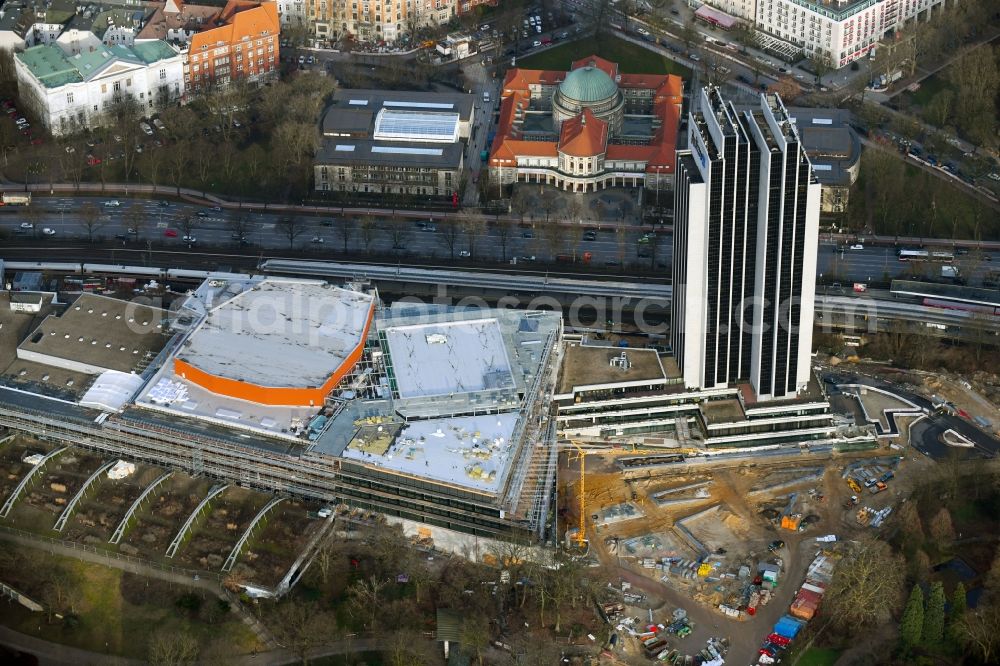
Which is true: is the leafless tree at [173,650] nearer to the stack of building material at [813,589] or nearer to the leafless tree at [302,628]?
the leafless tree at [302,628]

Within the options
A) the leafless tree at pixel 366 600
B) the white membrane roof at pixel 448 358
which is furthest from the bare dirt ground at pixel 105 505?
the white membrane roof at pixel 448 358

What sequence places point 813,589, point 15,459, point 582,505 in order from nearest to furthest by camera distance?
point 813,589, point 582,505, point 15,459

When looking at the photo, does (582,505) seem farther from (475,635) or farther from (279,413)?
(279,413)

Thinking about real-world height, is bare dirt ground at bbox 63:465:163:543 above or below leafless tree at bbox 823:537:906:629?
above

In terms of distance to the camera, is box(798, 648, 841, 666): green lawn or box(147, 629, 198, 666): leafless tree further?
box(798, 648, 841, 666): green lawn

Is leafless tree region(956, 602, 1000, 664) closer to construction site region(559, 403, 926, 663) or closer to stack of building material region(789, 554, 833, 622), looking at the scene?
stack of building material region(789, 554, 833, 622)

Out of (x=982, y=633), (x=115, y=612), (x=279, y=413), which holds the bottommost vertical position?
(x=115, y=612)

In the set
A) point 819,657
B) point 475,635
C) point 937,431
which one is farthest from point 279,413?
point 937,431

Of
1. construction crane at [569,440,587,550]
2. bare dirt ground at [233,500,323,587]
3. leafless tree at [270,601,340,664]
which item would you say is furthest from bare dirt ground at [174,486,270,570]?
construction crane at [569,440,587,550]
